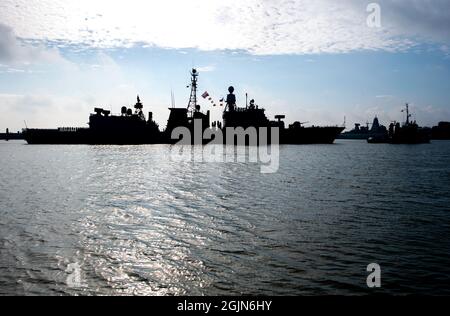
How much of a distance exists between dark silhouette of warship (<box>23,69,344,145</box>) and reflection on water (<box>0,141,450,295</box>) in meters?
83.7

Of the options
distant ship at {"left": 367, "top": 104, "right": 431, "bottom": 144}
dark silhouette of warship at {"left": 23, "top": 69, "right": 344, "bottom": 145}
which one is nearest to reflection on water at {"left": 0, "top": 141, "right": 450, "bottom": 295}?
dark silhouette of warship at {"left": 23, "top": 69, "right": 344, "bottom": 145}

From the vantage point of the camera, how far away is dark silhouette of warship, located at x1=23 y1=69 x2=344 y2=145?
103812mm

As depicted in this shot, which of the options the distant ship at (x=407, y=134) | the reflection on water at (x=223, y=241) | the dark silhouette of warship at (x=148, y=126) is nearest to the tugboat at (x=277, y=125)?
the dark silhouette of warship at (x=148, y=126)

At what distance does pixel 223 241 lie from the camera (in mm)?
12156

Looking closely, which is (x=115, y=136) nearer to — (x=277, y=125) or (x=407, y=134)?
(x=277, y=125)

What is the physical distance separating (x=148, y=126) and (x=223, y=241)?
98.2m

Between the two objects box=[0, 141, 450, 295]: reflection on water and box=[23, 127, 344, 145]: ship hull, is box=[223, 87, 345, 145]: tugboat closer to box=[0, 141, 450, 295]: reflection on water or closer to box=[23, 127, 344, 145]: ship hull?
box=[23, 127, 344, 145]: ship hull

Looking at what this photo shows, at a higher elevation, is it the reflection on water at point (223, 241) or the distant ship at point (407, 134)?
the distant ship at point (407, 134)

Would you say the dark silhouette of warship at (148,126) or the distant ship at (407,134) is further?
the distant ship at (407,134)

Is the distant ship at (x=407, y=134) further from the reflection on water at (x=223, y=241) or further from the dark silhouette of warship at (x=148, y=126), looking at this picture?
the reflection on water at (x=223, y=241)

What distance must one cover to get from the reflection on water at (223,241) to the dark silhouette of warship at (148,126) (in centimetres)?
8368

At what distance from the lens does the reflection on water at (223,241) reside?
8.66m
